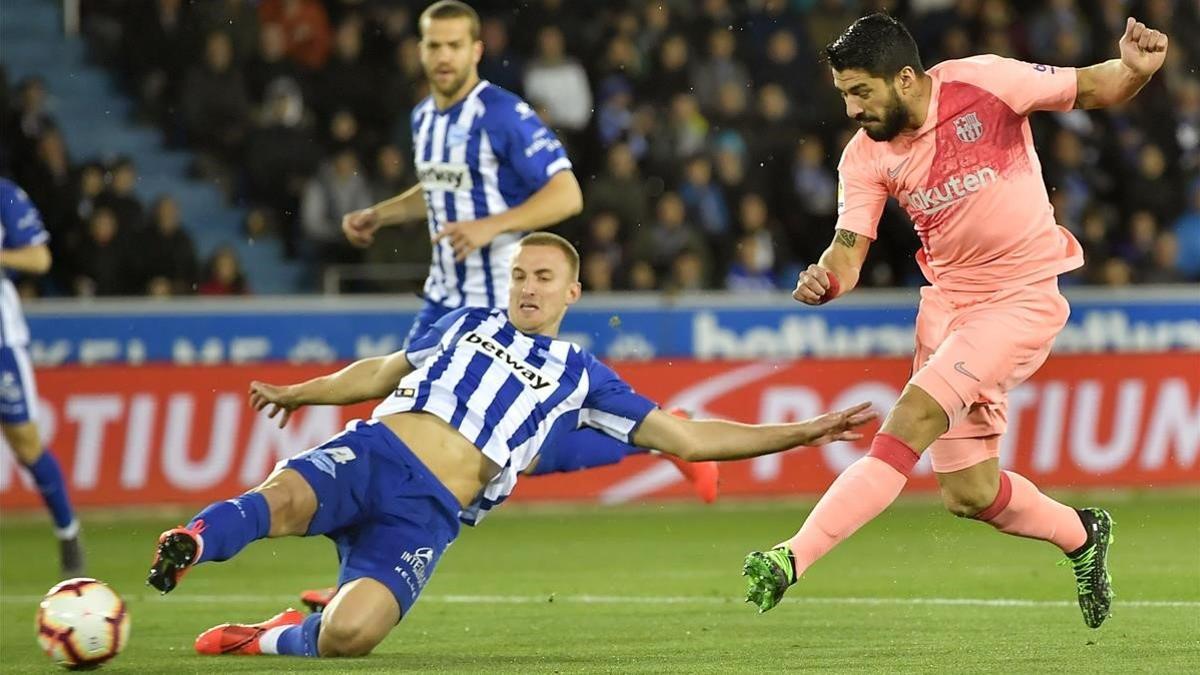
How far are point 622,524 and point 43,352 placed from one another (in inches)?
156

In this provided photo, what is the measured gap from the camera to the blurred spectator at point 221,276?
14.2 metres

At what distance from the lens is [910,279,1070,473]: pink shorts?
6441 mm

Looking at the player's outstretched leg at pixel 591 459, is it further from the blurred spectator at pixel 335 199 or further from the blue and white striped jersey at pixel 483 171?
the blurred spectator at pixel 335 199

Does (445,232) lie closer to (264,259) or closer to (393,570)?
(393,570)

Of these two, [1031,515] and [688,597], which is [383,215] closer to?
[688,597]

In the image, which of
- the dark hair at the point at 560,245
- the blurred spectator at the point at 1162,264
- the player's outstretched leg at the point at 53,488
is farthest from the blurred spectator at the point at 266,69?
the dark hair at the point at 560,245

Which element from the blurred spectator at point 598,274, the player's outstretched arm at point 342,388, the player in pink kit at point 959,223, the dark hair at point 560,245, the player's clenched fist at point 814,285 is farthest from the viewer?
the blurred spectator at point 598,274

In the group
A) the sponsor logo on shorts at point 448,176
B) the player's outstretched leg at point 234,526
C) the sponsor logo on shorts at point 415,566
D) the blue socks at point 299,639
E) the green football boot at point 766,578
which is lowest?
the blue socks at point 299,639

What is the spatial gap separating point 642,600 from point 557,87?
7459 mm

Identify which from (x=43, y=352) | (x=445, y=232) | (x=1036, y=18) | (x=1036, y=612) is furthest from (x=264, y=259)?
(x=1036, y=612)

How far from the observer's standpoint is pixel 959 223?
6660mm

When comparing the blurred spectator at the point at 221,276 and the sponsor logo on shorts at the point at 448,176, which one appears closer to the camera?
the sponsor logo on shorts at the point at 448,176

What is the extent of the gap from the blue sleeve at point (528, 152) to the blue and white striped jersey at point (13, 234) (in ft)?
10.0

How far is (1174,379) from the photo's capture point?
533 inches
